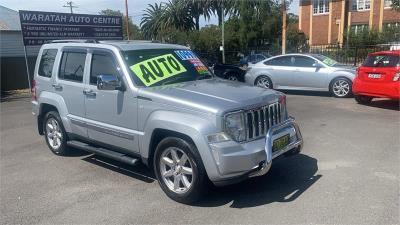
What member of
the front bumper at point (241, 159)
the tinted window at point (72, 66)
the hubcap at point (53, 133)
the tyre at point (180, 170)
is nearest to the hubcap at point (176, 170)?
the tyre at point (180, 170)

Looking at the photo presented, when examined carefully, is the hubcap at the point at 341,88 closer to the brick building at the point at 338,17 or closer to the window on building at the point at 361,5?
the brick building at the point at 338,17

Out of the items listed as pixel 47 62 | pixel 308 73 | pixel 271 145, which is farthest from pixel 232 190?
pixel 308 73

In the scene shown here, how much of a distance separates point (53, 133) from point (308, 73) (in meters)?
8.98

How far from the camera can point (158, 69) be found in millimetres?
5809

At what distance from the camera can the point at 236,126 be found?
4648mm

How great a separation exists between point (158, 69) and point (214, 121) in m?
1.62

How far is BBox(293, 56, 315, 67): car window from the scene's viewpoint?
13.8 metres

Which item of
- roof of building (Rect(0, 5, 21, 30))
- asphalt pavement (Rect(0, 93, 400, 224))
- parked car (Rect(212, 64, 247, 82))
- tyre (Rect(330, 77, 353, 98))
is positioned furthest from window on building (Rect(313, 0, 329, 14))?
asphalt pavement (Rect(0, 93, 400, 224))

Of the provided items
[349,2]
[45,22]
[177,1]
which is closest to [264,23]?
[349,2]

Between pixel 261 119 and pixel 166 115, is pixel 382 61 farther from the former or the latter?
pixel 166 115

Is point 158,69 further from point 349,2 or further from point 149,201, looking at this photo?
point 349,2

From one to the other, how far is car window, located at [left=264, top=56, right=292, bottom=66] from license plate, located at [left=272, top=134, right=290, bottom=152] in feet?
31.3

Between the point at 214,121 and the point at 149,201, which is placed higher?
the point at 214,121

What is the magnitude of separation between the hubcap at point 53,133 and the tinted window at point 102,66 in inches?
57.8
